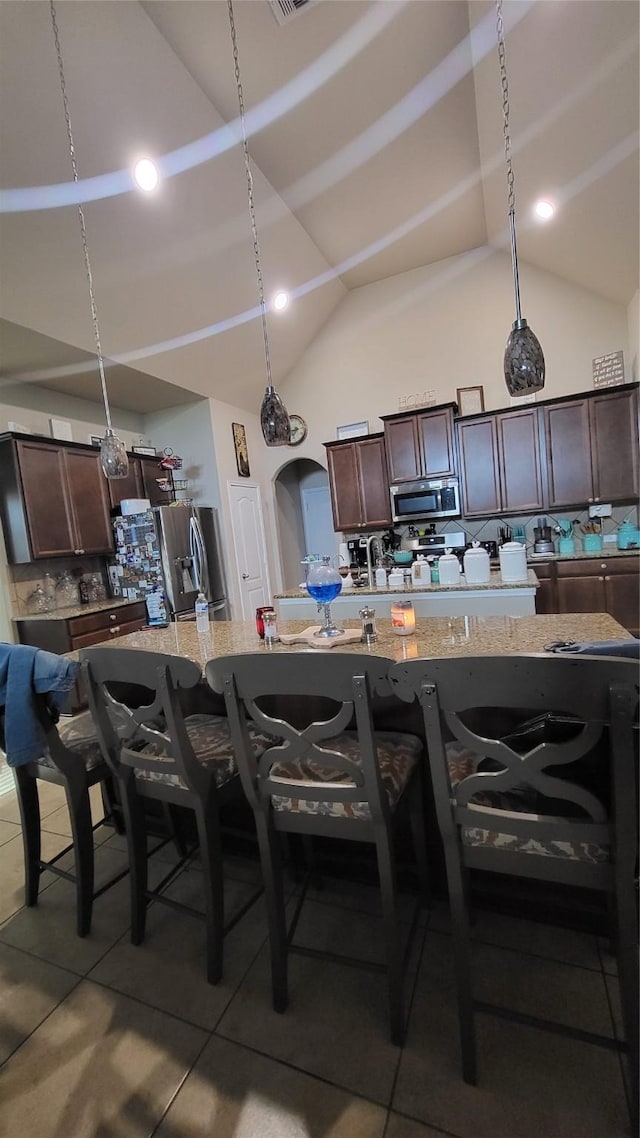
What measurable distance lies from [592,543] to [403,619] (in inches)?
135

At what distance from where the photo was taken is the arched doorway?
22.3ft

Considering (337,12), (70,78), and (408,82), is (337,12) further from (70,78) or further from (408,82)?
(70,78)

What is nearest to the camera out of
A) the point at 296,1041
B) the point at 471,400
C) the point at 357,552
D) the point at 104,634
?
the point at 296,1041

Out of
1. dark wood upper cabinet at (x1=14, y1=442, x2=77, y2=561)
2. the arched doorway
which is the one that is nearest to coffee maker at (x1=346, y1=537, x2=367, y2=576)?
the arched doorway

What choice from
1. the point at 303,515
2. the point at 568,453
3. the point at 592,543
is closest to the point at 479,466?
the point at 568,453

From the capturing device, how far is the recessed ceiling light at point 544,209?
10.9ft

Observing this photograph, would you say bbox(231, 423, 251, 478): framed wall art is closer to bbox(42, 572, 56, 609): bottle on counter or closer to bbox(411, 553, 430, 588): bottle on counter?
bbox(42, 572, 56, 609): bottle on counter

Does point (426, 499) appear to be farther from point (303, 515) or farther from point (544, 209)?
point (303, 515)

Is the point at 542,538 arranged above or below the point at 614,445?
below

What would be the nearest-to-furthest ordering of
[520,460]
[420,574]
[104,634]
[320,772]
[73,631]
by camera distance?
[320,772] < [420,574] < [73,631] < [104,634] < [520,460]

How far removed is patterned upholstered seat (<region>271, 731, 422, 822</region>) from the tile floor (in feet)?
1.97

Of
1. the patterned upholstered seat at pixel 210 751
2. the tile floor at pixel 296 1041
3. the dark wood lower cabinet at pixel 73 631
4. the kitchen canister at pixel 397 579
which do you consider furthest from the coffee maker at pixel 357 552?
the tile floor at pixel 296 1041

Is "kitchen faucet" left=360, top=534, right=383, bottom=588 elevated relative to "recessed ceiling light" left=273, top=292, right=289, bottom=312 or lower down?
lower down

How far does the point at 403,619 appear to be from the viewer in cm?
174
